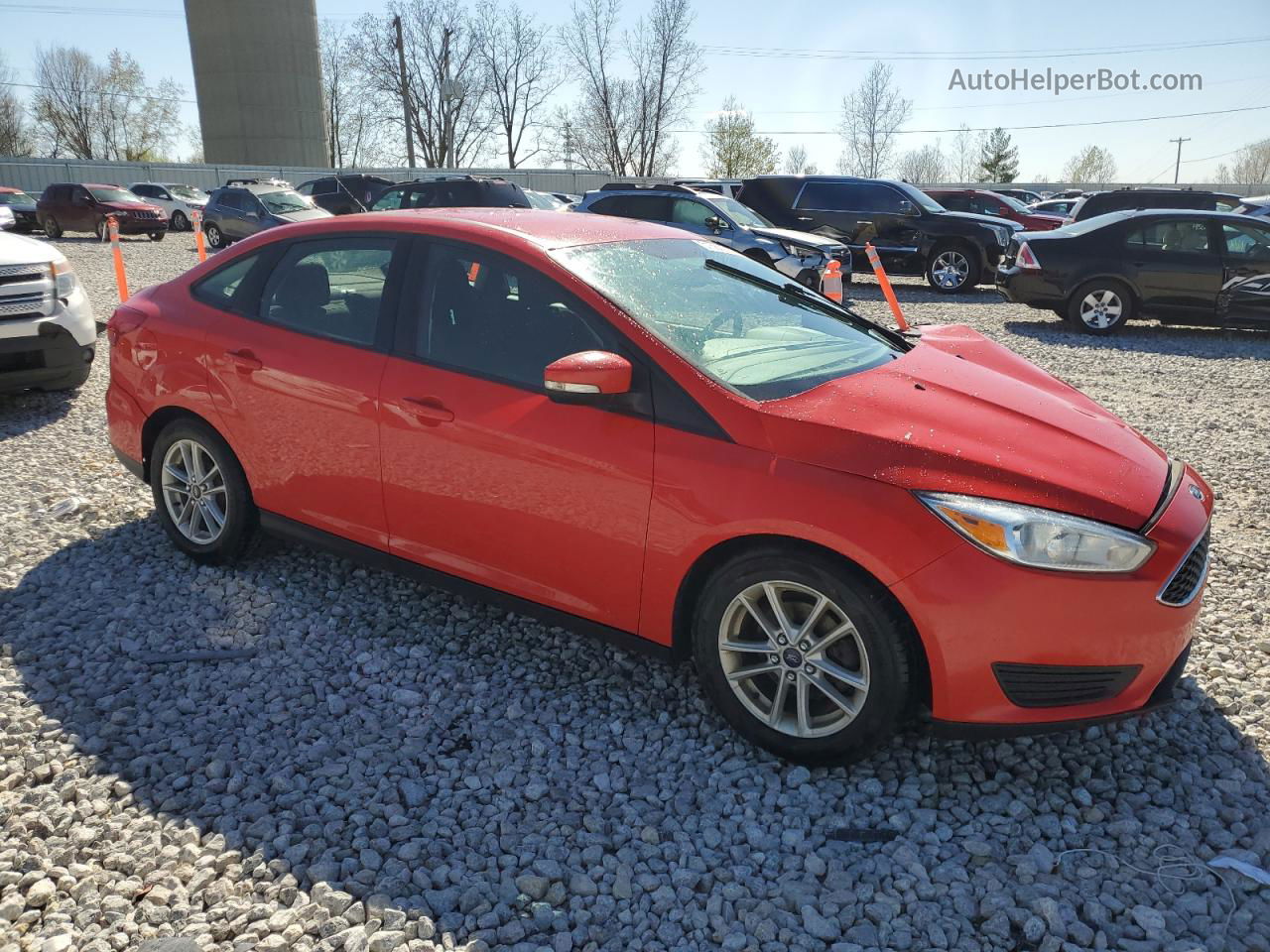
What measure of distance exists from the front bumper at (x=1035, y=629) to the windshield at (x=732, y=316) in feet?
2.73

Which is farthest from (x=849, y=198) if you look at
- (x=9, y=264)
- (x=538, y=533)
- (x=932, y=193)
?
(x=538, y=533)

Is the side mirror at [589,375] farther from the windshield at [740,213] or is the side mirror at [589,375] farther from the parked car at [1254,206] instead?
the parked car at [1254,206]

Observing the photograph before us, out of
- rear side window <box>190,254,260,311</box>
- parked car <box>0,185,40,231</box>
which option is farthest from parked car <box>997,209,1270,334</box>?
parked car <box>0,185,40,231</box>

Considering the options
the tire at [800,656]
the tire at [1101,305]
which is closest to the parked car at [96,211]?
the tire at [1101,305]

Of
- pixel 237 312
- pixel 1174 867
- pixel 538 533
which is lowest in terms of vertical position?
pixel 1174 867

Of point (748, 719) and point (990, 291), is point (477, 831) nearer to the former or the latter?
point (748, 719)

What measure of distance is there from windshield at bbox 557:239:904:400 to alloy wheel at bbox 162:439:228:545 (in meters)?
2.04

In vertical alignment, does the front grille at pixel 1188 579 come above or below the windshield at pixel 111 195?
below

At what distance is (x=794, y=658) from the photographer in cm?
281

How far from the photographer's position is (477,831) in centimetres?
265

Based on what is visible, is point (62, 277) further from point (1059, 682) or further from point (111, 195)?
point (111, 195)

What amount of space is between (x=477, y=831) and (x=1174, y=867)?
1.91 m

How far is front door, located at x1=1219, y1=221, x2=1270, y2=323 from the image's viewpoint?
35.1 ft

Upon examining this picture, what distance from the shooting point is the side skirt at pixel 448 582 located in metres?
3.10
